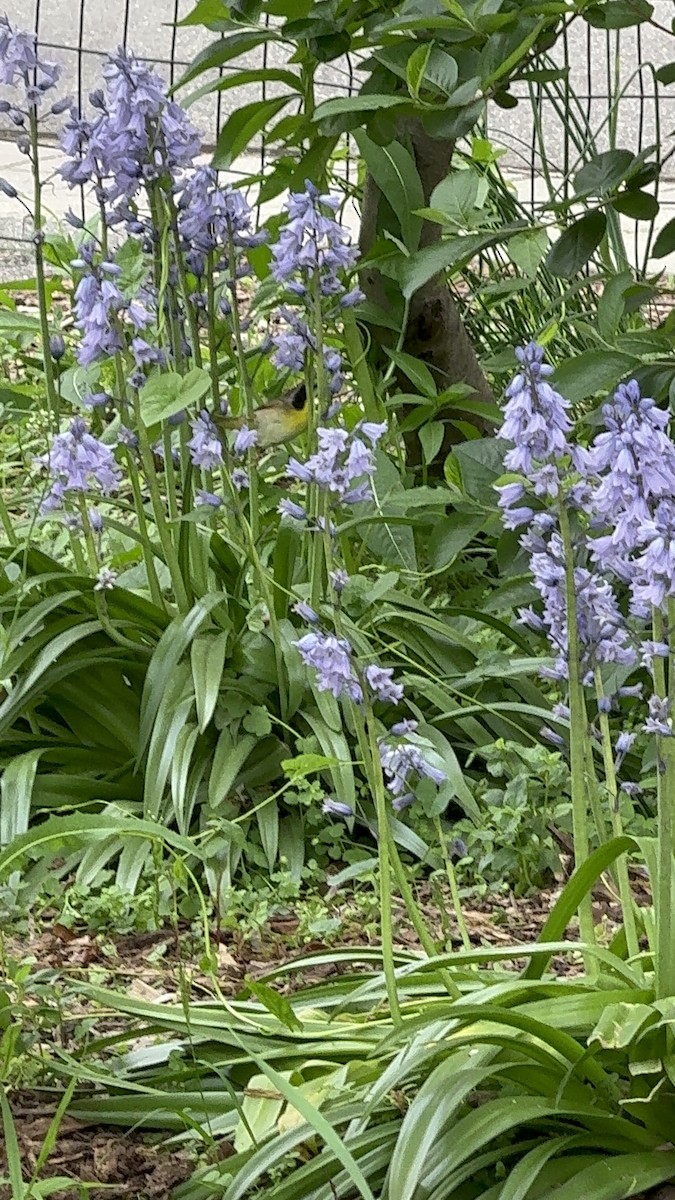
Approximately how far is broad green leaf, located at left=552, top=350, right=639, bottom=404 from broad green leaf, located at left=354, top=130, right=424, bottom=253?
4.92 ft

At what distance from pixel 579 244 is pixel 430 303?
1.70 m

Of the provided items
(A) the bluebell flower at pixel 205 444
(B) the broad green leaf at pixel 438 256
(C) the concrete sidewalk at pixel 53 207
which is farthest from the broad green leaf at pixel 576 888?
(C) the concrete sidewalk at pixel 53 207

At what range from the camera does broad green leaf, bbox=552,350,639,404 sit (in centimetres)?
200

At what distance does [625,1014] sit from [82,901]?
127 centimetres

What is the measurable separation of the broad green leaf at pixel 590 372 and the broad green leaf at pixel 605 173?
22 centimetres

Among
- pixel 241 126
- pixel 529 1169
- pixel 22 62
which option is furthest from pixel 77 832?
pixel 22 62

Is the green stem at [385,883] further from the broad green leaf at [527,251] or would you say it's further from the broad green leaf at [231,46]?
the broad green leaf at [231,46]

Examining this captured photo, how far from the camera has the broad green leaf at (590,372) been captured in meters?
2.00

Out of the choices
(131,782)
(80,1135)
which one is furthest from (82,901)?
(80,1135)

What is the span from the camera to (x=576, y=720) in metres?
1.71

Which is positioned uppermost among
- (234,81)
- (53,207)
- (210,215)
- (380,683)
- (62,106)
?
(53,207)

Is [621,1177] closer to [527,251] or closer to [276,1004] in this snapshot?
[276,1004]

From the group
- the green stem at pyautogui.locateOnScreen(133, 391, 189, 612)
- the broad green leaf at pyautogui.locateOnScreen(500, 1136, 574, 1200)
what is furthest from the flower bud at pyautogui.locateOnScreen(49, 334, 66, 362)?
the broad green leaf at pyautogui.locateOnScreen(500, 1136, 574, 1200)

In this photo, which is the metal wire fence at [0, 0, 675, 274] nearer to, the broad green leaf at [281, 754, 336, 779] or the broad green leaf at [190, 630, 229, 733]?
the broad green leaf at [190, 630, 229, 733]
